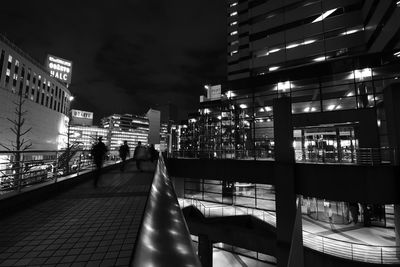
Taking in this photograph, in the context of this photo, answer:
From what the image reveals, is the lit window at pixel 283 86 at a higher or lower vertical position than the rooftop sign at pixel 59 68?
lower

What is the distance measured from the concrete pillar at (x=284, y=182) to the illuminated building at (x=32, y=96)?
39721 millimetres

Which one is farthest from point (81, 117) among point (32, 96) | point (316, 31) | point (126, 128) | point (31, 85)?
point (316, 31)

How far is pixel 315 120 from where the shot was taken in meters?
19.5

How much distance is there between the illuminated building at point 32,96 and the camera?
38438 millimetres

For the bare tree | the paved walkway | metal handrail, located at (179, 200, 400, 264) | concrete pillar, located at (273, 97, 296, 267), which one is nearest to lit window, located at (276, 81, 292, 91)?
concrete pillar, located at (273, 97, 296, 267)

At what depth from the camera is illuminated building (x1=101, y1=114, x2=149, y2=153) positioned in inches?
5640

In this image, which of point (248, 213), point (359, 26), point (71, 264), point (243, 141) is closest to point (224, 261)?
point (248, 213)

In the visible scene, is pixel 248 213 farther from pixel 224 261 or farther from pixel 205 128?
pixel 205 128

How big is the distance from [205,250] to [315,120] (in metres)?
15.5

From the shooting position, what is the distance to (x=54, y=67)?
62281 millimetres

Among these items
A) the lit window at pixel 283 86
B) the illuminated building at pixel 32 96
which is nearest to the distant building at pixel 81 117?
the illuminated building at pixel 32 96

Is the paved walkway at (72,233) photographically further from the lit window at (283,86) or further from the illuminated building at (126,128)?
the illuminated building at (126,128)

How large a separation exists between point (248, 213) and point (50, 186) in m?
19.0

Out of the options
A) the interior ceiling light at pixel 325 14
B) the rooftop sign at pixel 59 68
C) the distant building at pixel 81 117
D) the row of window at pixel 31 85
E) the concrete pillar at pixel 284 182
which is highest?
the rooftop sign at pixel 59 68
